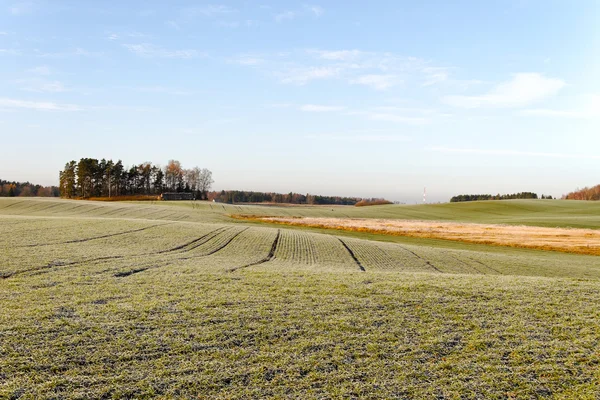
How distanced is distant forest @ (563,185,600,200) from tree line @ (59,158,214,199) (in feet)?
440

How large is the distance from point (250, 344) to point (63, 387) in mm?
2828

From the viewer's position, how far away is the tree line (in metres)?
121

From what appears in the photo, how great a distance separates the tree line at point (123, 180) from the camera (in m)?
121

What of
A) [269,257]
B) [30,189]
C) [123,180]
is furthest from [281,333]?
[30,189]

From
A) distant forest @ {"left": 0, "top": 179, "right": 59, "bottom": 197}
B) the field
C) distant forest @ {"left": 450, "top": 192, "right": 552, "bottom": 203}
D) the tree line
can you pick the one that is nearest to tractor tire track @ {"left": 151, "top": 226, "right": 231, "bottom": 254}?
the field

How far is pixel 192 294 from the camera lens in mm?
10406

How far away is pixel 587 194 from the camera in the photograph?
150375 mm

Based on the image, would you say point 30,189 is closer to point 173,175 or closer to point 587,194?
point 173,175

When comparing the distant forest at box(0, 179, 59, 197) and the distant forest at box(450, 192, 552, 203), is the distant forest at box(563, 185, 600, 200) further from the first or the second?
the distant forest at box(0, 179, 59, 197)

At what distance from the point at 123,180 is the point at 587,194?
158895mm

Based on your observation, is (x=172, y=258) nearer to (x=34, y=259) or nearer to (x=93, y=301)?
(x=34, y=259)

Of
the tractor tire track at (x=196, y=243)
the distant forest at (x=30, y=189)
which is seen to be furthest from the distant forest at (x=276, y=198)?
the tractor tire track at (x=196, y=243)

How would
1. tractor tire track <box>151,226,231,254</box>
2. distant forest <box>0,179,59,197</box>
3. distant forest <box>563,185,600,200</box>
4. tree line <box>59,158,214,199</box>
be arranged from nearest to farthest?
tractor tire track <box>151,226,231,254</box> < tree line <box>59,158,214,199</box> < distant forest <box>563,185,600,200</box> < distant forest <box>0,179,59,197</box>

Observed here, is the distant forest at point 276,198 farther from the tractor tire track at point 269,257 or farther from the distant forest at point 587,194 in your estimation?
the tractor tire track at point 269,257
